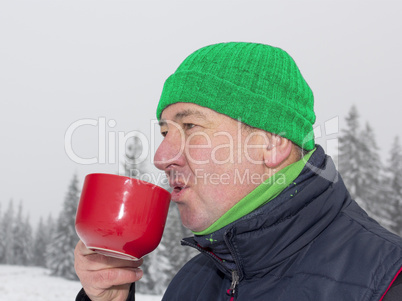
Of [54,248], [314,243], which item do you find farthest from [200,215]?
[54,248]

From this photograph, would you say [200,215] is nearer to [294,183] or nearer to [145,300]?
[294,183]

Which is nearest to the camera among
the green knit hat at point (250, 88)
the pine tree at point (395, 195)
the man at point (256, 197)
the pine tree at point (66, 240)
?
the man at point (256, 197)

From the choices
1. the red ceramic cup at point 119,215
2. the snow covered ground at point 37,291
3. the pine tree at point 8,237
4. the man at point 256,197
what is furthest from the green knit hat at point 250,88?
the pine tree at point 8,237

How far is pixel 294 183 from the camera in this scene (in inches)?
92.6

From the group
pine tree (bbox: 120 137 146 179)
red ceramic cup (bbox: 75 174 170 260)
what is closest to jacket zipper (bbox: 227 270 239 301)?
red ceramic cup (bbox: 75 174 170 260)

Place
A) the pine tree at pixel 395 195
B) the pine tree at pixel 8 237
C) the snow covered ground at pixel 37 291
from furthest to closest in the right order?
1. the pine tree at pixel 8 237
2. the pine tree at pixel 395 195
3. the snow covered ground at pixel 37 291

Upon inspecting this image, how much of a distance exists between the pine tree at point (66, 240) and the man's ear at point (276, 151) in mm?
41144

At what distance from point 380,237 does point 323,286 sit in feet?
1.34

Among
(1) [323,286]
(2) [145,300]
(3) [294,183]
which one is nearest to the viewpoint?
(1) [323,286]

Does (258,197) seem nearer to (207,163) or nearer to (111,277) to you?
(207,163)

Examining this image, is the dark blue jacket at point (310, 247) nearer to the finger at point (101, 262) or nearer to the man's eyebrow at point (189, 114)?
the finger at point (101, 262)

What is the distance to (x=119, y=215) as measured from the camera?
2258mm

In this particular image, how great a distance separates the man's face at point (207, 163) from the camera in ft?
8.04

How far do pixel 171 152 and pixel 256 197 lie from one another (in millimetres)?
611
